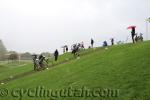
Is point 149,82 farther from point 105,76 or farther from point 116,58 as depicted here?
point 116,58

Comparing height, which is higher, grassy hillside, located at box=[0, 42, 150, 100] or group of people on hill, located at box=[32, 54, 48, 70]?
group of people on hill, located at box=[32, 54, 48, 70]

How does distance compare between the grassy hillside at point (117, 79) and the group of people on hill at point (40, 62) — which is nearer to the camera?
the grassy hillside at point (117, 79)

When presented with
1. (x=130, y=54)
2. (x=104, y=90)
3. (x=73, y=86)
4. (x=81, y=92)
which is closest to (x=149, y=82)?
(x=104, y=90)

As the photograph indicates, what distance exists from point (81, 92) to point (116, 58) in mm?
12149

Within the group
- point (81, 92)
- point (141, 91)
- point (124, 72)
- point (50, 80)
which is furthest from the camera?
point (50, 80)

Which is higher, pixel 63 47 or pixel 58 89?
pixel 63 47

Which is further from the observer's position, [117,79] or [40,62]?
[40,62]

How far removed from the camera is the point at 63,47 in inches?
3479

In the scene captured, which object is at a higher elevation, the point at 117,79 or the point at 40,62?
the point at 40,62

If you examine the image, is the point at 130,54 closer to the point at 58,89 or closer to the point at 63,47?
the point at 58,89

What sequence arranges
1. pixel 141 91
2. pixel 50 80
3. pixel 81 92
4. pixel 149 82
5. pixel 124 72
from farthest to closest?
1. pixel 50 80
2. pixel 124 72
3. pixel 81 92
4. pixel 149 82
5. pixel 141 91

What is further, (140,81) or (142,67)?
(142,67)

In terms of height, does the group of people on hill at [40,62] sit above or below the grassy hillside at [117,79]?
above

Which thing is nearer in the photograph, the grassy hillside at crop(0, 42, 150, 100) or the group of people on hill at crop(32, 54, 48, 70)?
the grassy hillside at crop(0, 42, 150, 100)
